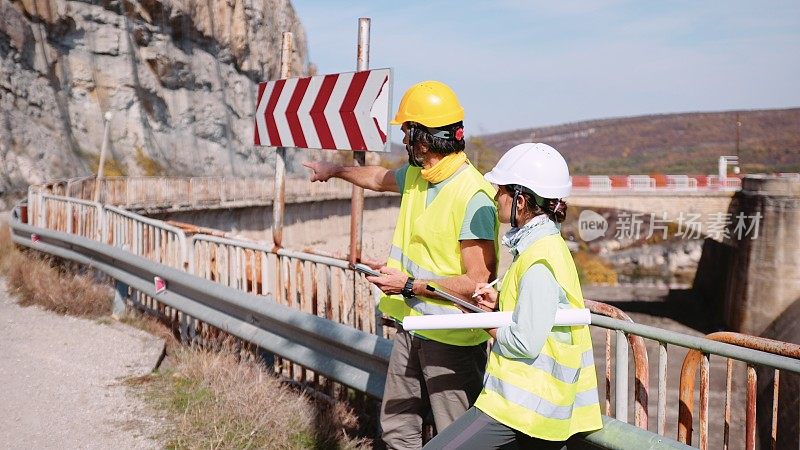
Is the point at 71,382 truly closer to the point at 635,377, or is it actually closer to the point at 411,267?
the point at 411,267

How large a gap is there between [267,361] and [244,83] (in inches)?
1947

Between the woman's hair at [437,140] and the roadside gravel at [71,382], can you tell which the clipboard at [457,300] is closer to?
the woman's hair at [437,140]

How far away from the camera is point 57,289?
323 inches

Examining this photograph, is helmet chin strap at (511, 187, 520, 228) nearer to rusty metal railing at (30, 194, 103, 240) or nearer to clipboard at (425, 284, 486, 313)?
clipboard at (425, 284, 486, 313)

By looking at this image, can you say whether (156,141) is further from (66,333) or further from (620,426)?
(620,426)

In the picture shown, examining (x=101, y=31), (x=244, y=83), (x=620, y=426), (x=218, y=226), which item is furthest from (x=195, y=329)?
→ (x=244, y=83)

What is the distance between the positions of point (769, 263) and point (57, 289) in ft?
116

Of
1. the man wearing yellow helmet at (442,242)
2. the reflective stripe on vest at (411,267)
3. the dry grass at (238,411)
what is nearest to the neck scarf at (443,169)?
the man wearing yellow helmet at (442,242)

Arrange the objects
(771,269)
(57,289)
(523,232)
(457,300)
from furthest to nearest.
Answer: (771,269) < (57,289) < (457,300) < (523,232)

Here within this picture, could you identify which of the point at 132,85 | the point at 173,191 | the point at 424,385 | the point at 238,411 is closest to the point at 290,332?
the point at 238,411

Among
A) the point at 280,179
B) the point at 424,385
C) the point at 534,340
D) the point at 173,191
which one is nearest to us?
the point at 534,340

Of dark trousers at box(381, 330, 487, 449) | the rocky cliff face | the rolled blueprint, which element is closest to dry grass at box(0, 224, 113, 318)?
dark trousers at box(381, 330, 487, 449)

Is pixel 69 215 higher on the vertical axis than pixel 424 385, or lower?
higher

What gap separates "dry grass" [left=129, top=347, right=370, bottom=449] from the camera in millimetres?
4469
